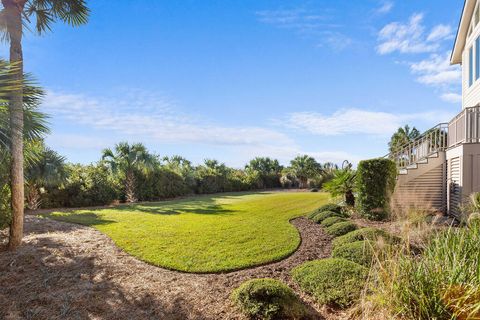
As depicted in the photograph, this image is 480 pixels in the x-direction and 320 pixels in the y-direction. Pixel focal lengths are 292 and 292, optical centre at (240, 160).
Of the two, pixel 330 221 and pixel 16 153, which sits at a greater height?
pixel 16 153

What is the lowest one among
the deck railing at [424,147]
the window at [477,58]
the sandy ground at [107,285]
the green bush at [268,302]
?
the sandy ground at [107,285]

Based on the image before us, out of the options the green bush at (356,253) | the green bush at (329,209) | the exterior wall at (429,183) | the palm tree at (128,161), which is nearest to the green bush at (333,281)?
the green bush at (356,253)

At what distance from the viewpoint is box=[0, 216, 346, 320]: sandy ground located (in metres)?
4.21

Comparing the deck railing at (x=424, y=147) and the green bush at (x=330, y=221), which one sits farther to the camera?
the deck railing at (x=424, y=147)

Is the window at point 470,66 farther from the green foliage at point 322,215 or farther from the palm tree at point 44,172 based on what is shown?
the palm tree at point 44,172

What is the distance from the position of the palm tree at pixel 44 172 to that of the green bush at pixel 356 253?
1264 centimetres

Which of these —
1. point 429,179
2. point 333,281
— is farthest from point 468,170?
point 333,281

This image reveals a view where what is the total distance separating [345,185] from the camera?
12.0 meters

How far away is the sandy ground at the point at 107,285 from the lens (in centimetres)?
421

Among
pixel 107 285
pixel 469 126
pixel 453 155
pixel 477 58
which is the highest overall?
pixel 477 58

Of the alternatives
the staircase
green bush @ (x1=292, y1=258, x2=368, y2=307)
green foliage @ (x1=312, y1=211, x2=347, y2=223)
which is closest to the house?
the staircase

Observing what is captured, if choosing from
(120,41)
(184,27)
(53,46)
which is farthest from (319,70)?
(53,46)

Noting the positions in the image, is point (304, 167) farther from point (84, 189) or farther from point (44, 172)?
point (44, 172)

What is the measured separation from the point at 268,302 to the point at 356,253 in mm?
2524
